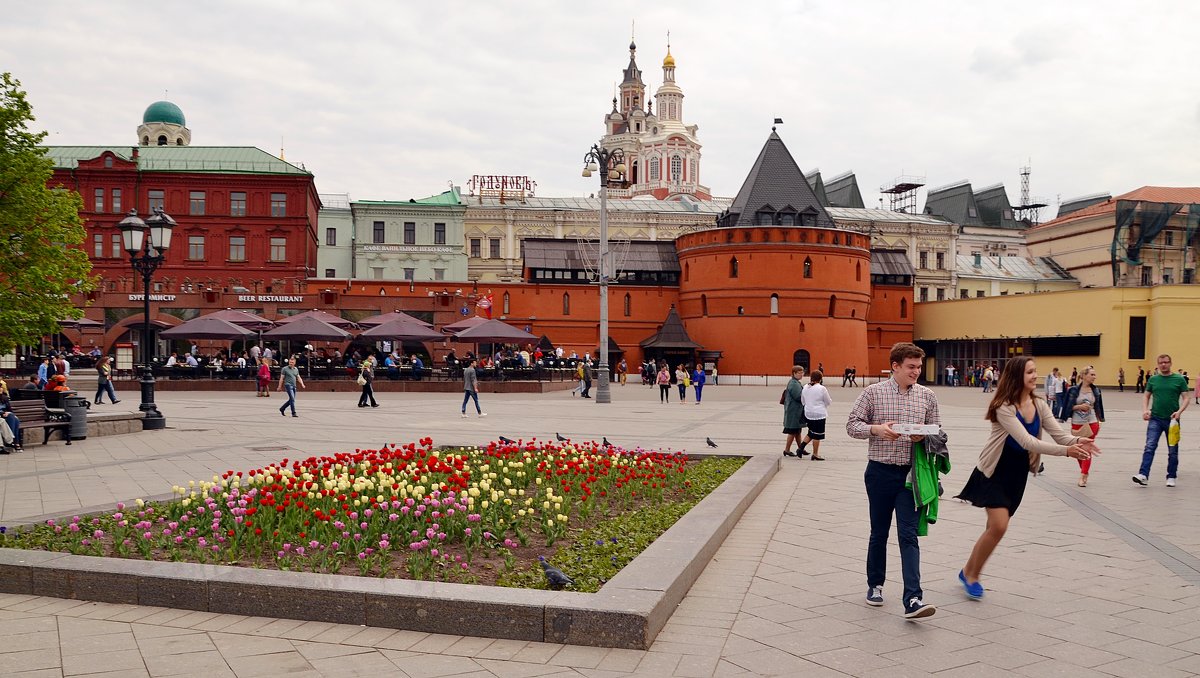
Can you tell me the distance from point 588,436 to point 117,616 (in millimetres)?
11974

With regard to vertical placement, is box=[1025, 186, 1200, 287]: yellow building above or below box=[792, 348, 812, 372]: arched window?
above

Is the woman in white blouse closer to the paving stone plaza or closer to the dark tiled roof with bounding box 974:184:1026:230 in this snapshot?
the paving stone plaza

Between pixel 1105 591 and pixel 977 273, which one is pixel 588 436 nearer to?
pixel 1105 591

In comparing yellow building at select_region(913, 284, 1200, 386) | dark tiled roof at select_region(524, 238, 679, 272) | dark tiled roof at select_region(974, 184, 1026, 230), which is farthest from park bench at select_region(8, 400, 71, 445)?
dark tiled roof at select_region(974, 184, 1026, 230)

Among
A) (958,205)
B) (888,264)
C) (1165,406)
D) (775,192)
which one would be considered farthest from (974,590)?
(958,205)

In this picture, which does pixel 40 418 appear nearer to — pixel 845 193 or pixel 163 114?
pixel 163 114

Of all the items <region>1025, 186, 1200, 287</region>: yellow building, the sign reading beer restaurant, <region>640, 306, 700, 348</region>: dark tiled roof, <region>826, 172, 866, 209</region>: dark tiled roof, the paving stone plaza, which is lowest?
the paving stone plaza

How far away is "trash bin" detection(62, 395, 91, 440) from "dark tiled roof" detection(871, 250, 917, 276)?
57.1 m

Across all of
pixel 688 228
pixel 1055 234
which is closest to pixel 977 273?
pixel 1055 234

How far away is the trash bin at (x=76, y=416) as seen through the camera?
51.3ft

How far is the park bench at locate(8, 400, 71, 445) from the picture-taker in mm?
14891

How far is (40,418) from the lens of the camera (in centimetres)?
1530

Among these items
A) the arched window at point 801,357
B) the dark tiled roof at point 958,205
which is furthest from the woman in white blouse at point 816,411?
the dark tiled roof at point 958,205

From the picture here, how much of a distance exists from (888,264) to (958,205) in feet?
91.6
